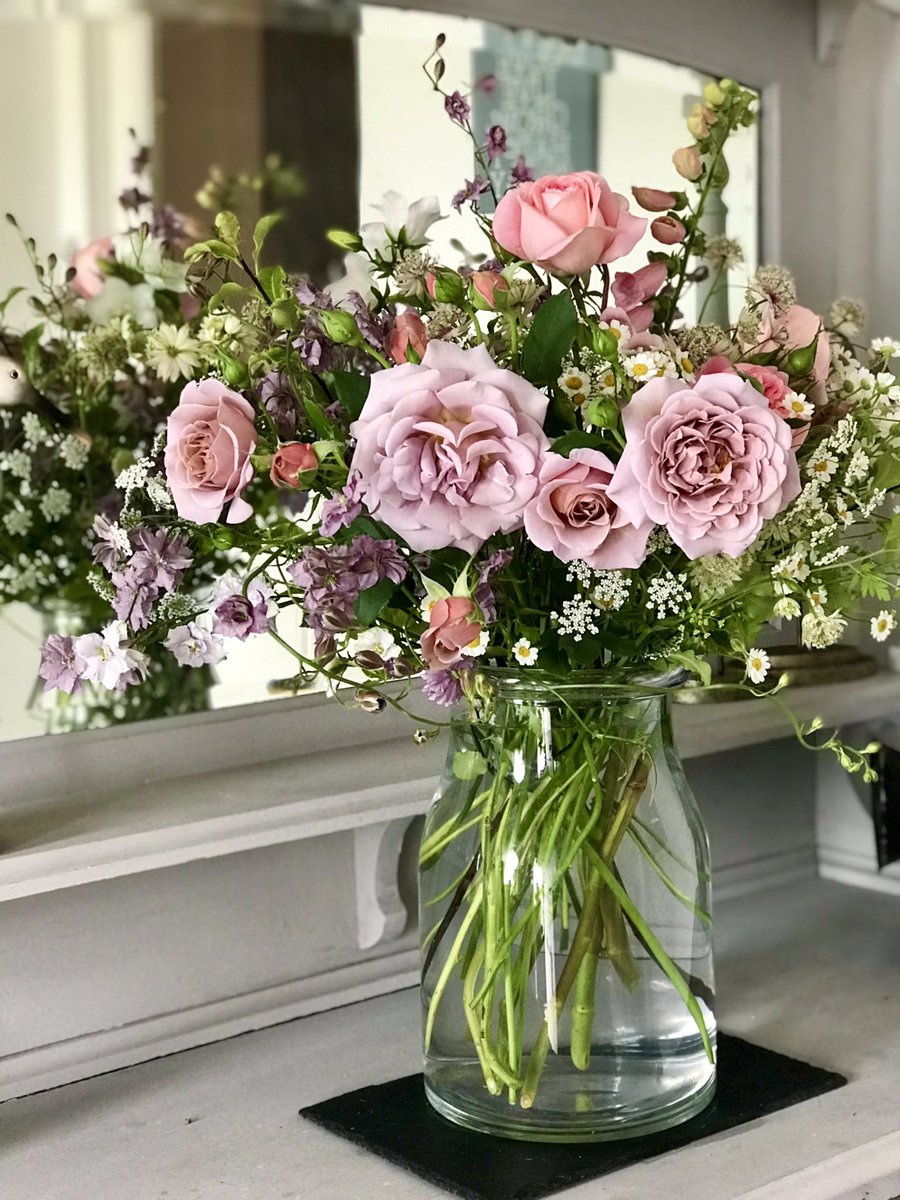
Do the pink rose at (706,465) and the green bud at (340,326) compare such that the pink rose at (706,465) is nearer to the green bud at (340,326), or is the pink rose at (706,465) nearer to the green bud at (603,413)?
the green bud at (603,413)

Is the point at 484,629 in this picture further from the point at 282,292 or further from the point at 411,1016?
the point at 411,1016

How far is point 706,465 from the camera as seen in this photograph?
30.0 inches

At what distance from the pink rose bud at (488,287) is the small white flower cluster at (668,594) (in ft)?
0.61

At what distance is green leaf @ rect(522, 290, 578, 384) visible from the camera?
0.82 metres

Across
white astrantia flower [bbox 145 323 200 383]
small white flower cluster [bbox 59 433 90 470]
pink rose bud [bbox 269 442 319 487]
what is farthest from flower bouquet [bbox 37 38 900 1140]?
small white flower cluster [bbox 59 433 90 470]

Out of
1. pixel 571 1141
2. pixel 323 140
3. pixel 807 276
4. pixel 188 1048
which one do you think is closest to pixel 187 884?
pixel 188 1048

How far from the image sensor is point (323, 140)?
209 centimetres

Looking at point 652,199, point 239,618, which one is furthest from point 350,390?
point 652,199

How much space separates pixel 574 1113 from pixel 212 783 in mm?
425

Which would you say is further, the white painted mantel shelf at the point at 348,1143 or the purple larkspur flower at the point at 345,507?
the white painted mantel shelf at the point at 348,1143

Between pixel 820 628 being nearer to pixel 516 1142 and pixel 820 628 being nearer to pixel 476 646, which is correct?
pixel 476 646

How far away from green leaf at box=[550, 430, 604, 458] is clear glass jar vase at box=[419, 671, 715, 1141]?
6.6 inches

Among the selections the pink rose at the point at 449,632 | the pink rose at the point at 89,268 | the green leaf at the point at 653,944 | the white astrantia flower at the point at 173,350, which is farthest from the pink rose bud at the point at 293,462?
the pink rose at the point at 89,268

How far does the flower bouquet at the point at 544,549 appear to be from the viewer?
77 cm
